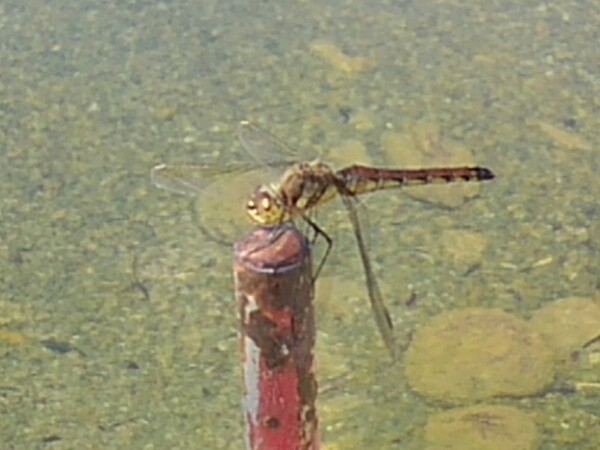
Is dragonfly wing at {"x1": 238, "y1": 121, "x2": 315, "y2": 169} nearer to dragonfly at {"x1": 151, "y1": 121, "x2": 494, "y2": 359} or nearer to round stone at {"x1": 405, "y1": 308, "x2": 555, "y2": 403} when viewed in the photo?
dragonfly at {"x1": 151, "y1": 121, "x2": 494, "y2": 359}

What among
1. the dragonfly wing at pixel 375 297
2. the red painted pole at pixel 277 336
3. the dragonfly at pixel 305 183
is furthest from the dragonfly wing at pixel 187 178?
the red painted pole at pixel 277 336

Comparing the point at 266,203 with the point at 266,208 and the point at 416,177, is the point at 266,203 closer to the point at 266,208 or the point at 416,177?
the point at 266,208

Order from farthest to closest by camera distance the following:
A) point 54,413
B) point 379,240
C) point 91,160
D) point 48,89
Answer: point 48,89 → point 91,160 → point 379,240 → point 54,413

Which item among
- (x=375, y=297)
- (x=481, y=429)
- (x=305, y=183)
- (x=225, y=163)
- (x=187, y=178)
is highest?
(x=305, y=183)

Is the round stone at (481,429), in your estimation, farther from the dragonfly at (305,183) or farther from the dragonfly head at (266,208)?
the dragonfly head at (266,208)

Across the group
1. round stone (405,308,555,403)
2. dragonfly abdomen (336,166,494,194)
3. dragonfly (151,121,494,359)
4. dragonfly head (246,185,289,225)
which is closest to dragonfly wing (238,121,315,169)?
dragonfly (151,121,494,359)

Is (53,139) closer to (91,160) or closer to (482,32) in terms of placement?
(91,160)

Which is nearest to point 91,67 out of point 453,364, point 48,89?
point 48,89

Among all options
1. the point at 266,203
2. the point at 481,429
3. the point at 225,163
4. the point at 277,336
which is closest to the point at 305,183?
the point at 266,203
